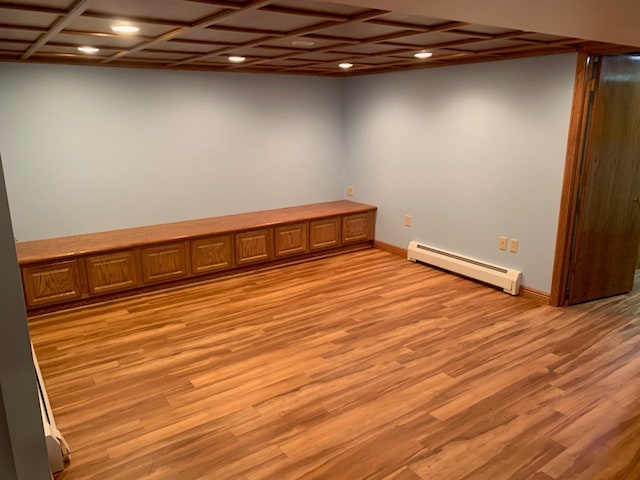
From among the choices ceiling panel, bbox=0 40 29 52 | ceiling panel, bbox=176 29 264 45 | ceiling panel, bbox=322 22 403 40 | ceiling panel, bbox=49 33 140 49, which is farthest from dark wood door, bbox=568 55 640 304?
ceiling panel, bbox=0 40 29 52

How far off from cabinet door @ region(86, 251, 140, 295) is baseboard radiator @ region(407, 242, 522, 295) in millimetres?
2991

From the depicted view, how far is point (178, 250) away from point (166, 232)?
0.25 m

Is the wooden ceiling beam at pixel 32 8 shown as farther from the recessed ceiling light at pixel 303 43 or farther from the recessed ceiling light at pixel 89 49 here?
the recessed ceiling light at pixel 303 43

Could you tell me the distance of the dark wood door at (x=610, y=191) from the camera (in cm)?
376

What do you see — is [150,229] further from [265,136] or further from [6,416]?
[6,416]

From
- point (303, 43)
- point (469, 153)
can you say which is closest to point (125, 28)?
point (303, 43)

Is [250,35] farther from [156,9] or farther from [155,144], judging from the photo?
[155,144]

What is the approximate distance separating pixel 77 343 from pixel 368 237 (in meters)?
3.54

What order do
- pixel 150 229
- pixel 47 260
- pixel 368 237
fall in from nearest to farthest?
pixel 47 260, pixel 150 229, pixel 368 237

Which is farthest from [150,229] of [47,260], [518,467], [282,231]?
[518,467]

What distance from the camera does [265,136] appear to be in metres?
5.42

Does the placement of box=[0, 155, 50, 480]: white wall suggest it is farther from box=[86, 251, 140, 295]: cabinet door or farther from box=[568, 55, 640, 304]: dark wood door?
box=[568, 55, 640, 304]: dark wood door

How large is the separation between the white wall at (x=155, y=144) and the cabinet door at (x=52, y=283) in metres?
0.58

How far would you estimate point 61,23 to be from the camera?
99.9 inches
